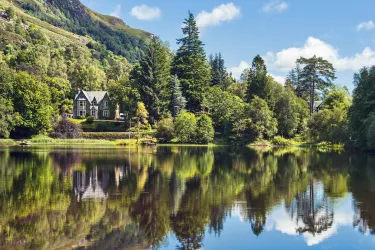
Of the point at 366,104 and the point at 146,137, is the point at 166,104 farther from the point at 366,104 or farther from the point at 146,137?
the point at 366,104

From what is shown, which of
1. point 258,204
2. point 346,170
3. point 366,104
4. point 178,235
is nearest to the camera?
point 178,235

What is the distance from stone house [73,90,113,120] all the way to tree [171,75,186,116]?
19.7 metres

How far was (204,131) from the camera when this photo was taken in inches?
3260

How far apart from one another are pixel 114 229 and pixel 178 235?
248cm

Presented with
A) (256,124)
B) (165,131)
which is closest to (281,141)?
(256,124)

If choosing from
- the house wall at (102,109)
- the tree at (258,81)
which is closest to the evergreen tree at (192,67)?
the tree at (258,81)

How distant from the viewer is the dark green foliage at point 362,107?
56.1 m

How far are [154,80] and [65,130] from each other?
23.4 metres

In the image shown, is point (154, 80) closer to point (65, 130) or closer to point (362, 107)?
point (65, 130)

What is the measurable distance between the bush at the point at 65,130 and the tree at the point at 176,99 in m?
22.0

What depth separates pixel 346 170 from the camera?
3525 centimetres

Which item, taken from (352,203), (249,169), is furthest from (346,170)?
(352,203)

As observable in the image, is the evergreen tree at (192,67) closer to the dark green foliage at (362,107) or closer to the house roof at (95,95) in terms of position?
the house roof at (95,95)

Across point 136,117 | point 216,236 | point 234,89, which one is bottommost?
point 216,236
